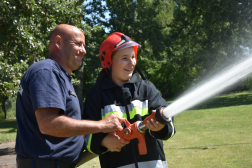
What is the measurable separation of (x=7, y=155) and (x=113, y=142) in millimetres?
8883

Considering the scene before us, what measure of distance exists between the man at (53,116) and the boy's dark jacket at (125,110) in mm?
229

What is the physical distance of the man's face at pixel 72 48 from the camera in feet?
9.07

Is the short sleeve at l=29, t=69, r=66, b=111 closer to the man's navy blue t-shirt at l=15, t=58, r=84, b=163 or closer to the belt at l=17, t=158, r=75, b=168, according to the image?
the man's navy blue t-shirt at l=15, t=58, r=84, b=163

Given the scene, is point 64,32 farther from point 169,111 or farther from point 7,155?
point 7,155

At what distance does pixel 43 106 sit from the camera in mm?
2219

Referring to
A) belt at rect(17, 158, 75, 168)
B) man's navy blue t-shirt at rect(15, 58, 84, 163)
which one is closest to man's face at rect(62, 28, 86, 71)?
man's navy blue t-shirt at rect(15, 58, 84, 163)

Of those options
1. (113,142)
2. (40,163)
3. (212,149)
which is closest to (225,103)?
(212,149)

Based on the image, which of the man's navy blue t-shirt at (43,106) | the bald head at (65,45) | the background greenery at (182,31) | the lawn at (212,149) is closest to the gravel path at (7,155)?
the lawn at (212,149)

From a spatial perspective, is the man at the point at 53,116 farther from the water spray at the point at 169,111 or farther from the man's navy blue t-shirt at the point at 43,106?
the water spray at the point at 169,111

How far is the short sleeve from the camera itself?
2236 mm

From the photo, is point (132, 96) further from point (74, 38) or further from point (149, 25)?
point (149, 25)

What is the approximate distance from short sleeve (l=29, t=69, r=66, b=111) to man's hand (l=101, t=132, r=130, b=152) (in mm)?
589

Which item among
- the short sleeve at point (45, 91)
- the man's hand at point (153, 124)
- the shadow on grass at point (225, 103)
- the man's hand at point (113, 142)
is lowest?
the shadow on grass at point (225, 103)

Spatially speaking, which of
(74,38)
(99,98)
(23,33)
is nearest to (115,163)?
(99,98)
